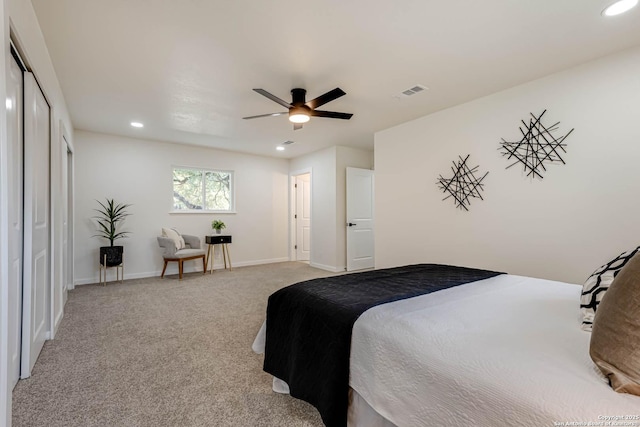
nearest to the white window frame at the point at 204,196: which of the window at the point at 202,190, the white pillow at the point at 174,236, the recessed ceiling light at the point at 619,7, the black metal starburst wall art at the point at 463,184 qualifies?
the window at the point at 202,190

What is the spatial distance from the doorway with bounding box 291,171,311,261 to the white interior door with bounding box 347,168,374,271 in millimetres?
1445

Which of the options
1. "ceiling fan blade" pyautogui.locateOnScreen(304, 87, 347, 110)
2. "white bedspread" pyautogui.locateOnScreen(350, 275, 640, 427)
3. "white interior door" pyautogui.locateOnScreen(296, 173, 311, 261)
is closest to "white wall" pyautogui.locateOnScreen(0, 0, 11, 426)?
"white bedspread" pyautogui.locateOnScreen(350, 275, 640, 427)

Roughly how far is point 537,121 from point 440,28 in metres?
1.53

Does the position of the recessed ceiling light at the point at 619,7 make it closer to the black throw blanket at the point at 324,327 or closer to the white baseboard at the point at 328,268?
the black throw blanket at the point at 324,327

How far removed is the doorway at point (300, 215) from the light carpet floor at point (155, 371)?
3275mm

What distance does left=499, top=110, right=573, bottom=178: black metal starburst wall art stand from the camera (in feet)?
9.18

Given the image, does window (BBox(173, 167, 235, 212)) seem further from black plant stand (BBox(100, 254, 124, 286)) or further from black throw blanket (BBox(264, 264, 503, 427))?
black throw blanket (BBox(264, 264, 503, 427))

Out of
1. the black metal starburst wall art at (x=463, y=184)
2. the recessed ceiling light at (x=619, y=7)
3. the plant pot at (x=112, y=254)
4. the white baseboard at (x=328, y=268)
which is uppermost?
the recessed ceiling light at (x=619, y=7)

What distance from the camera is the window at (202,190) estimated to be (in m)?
5.59

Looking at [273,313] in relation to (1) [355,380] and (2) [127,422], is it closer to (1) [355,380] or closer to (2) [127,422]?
(1) [355,380]

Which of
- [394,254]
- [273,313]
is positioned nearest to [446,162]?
[394,254]

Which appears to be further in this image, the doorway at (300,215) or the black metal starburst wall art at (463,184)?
the doorway at (300,215)

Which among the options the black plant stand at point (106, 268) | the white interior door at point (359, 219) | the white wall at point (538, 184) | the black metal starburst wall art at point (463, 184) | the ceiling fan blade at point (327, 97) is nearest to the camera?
the white wall at point (538, 184)

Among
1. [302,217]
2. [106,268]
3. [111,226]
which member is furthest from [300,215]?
[106,268]
